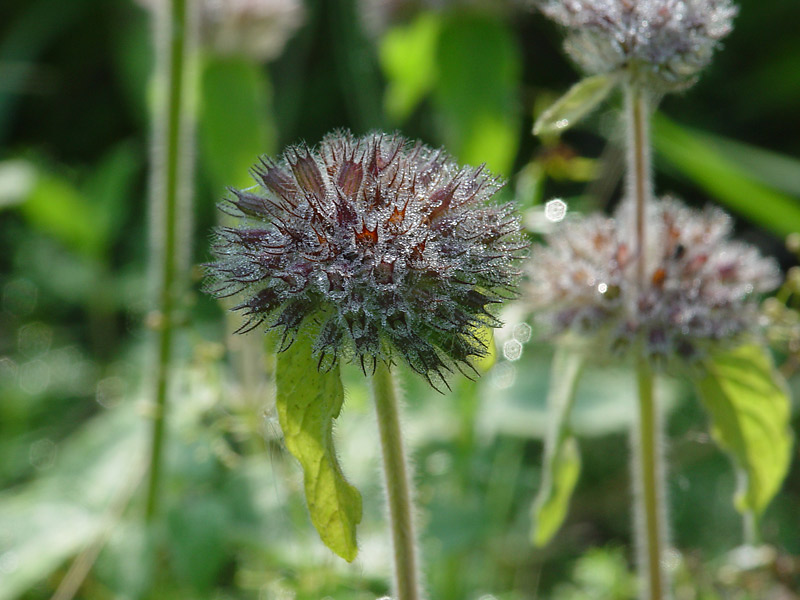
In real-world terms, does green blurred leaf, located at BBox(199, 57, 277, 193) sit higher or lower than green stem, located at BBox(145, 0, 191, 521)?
higher

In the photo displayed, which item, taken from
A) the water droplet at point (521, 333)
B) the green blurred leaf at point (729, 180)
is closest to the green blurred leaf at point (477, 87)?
the green blurred leaf at point (729, 180)

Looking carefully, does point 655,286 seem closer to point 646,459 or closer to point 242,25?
point 646,459

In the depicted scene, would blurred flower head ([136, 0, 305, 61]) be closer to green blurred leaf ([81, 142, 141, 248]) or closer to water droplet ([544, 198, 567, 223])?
green blurred leaf ([81, 142, 141, 248])

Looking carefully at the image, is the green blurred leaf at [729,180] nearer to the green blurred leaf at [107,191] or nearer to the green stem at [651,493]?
the green stem at [651,493]

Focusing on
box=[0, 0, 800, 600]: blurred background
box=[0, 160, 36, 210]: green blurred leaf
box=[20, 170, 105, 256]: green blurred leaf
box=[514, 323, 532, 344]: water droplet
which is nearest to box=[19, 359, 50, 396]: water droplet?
box=[0, 0, 800, 600]: blurred background

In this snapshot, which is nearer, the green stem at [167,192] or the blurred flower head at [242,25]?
the green stem at [167,192]

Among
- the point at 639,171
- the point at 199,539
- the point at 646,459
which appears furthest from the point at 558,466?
the point at 199,539

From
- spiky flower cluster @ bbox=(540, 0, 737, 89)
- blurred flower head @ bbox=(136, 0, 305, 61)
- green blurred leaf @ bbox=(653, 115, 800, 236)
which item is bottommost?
spiky flower cluster @ bbox=(540, 0, 737, 89)

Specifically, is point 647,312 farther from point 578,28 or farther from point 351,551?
point 351,551
